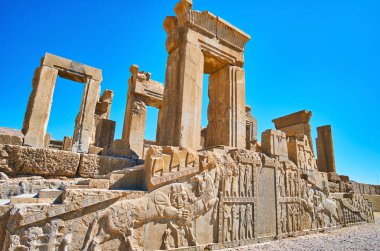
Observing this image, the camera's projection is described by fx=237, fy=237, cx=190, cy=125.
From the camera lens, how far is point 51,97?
24.6 feet

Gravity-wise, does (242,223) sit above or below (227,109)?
below

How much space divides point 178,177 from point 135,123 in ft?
19.3

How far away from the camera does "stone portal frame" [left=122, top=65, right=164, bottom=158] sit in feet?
30.0

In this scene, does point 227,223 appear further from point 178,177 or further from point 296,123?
point 296,123

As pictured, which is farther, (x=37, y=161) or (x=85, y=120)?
(x=85, y=120)

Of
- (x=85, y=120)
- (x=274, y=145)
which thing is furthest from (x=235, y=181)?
(x=85, y=120)

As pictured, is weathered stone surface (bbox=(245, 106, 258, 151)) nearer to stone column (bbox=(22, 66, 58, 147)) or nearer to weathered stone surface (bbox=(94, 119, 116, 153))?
weathered stone surface (bbox=(94, 119, 116, 153))

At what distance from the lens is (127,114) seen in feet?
31.3

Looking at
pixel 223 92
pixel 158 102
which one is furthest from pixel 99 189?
pixel 158 102

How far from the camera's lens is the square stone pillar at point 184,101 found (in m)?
4.85

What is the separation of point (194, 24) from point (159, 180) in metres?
3.69

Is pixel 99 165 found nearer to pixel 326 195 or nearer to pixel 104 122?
pixel 104 122

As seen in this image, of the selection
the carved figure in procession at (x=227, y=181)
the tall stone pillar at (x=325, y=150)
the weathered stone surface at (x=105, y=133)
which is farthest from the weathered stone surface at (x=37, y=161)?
the tall stone pillar at (x=325, y=150)

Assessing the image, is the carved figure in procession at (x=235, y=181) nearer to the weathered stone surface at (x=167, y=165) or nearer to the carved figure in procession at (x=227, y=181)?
the carved figure in procession at (x=227, y=181)
